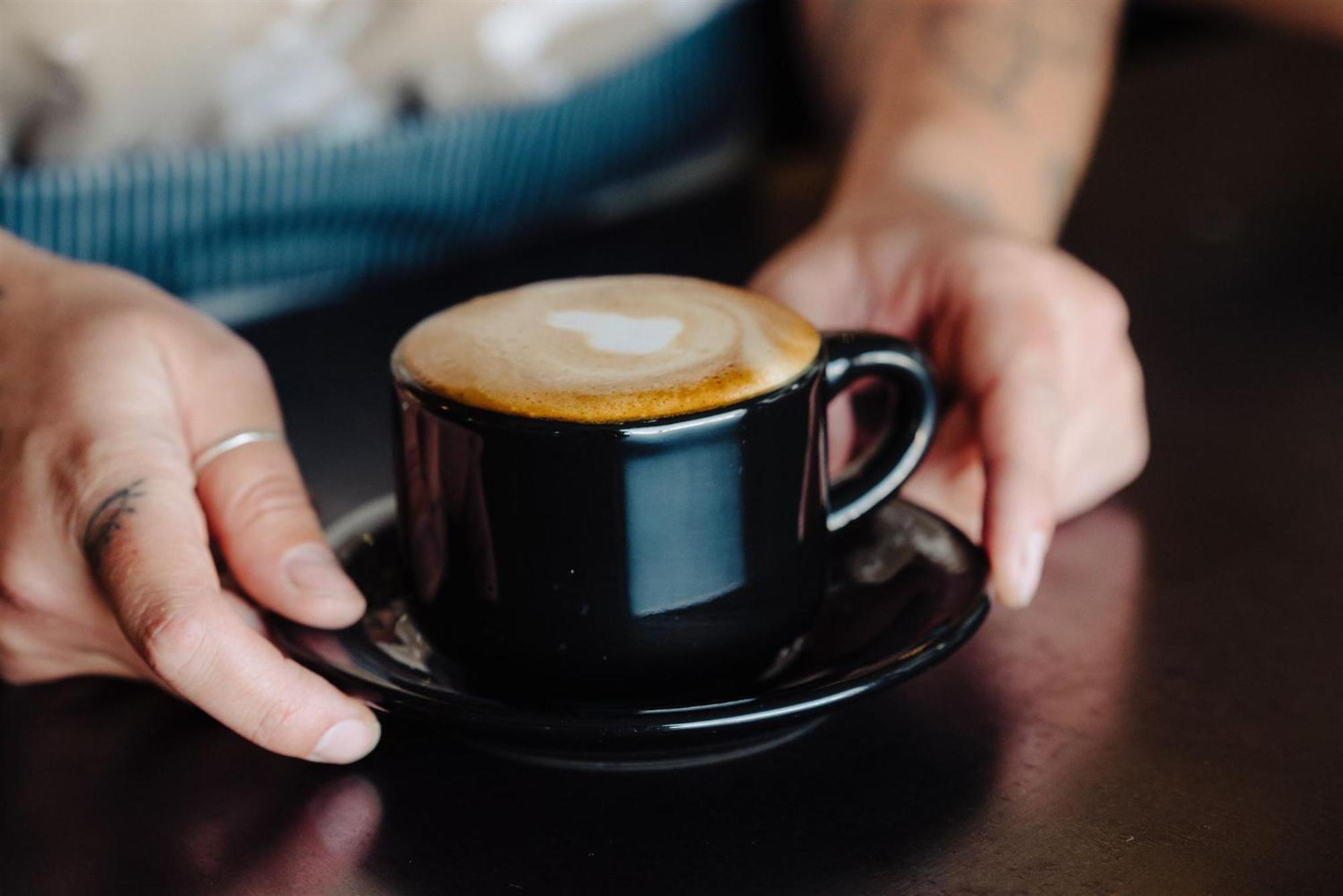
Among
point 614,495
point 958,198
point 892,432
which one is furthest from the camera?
point 958,198

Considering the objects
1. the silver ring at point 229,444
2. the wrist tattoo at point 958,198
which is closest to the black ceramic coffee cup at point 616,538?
the silver ring at point 229,444

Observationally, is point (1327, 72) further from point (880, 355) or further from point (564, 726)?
point (564, 726)

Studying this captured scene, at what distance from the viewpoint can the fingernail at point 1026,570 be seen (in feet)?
1.72

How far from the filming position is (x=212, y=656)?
0.44 metres

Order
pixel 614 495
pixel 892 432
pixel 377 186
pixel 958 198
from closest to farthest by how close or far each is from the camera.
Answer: pixel 614 495
pixel 892 432
pixel 958 198
pixel 377 186

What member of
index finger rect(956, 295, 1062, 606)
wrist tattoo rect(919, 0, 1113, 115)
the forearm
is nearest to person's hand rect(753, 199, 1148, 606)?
index finger rect(956, 295, 1062, 606)

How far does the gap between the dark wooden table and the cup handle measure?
72 mm

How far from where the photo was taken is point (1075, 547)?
2.08 feet

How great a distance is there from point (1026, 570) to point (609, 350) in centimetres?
19

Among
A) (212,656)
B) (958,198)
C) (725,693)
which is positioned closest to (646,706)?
(725,693)

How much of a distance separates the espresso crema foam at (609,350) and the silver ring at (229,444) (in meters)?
0.10

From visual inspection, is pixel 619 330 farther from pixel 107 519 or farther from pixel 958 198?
pixel 958 198

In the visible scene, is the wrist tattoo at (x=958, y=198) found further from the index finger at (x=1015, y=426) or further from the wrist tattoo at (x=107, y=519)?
the wrist tattoo at (x=107, y=519)

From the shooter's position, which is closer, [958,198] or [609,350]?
[609,350]
